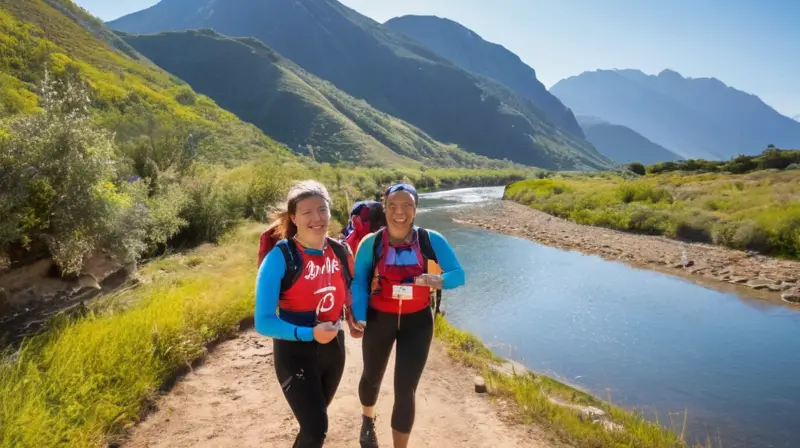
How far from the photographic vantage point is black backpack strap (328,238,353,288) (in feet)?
10.4

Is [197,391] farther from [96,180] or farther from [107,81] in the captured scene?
[107,81]

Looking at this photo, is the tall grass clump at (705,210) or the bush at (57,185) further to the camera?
the tall grass clump at (705,210)

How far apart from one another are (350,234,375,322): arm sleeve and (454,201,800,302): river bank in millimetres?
15391

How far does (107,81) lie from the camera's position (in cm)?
4075

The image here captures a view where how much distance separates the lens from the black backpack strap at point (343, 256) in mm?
3164

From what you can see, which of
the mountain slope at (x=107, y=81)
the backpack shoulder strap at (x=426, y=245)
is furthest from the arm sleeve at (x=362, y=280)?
the mountain slope at (x=107, y=81)

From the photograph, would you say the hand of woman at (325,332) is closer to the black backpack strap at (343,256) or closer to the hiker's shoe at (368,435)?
the black backpack strap at (343,256)

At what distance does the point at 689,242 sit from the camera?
70.9 feet

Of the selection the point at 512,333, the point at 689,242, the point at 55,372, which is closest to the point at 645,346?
the point at 512,333

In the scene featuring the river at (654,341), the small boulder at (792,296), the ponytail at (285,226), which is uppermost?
the ponytail at (285,226)

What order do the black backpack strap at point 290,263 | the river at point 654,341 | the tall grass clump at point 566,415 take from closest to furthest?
the black backpack strap at point 290,263
the tall grass clump at point 566,415
the river at point 654,341

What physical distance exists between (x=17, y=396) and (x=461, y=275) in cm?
371

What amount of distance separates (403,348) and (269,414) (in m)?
2.41

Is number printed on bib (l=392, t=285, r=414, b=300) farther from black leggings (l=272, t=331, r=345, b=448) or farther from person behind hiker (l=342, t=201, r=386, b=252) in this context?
person behind hiker (l=342, t=201, r=386, b=252)
